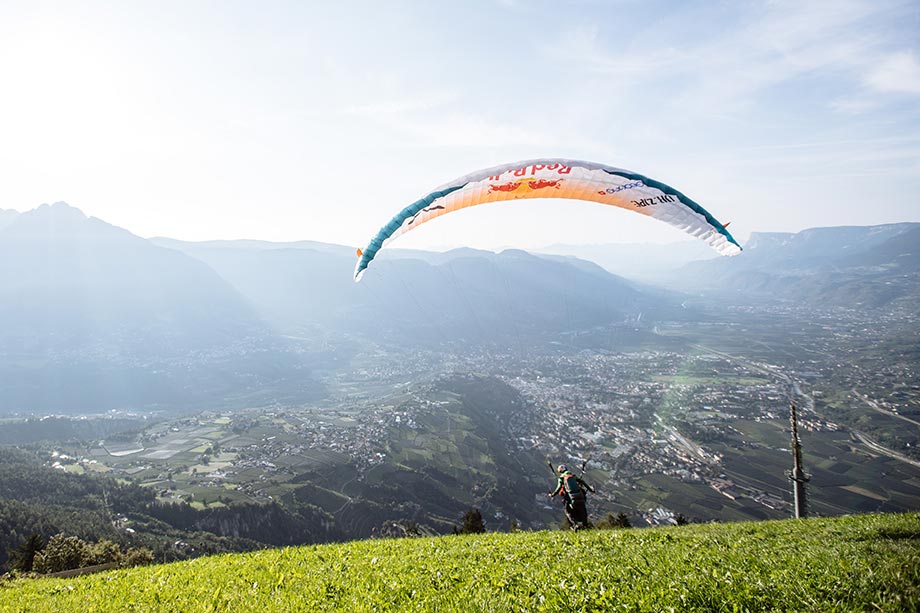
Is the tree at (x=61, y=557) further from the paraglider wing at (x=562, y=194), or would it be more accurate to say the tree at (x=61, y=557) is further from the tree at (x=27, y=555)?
the paraglider wing at (x=562, y=194)

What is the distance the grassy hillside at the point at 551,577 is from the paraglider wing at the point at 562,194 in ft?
29.5

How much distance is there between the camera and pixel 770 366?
19138cm

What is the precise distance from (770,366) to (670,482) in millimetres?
141120

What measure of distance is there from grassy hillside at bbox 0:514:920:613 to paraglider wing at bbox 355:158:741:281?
898cm

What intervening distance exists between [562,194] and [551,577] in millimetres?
14186

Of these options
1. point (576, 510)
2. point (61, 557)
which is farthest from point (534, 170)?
point (61, 557)

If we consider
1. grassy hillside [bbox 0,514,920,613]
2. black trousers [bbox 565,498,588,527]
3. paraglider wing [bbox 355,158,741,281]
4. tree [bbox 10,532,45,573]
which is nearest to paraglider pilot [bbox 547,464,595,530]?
black trousers [bbox 565,498,588,527]

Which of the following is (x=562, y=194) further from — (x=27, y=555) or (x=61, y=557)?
(x=27, y=555)

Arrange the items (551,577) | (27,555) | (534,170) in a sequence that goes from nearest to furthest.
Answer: (551,577), (534,170), (27,555)

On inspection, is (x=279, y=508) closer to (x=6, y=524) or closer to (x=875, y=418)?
(x=6, y=524)

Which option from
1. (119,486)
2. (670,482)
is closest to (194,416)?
(119,486)

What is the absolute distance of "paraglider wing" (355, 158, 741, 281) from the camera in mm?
15984

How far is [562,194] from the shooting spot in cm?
1806

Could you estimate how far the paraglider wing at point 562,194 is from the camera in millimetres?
15984
